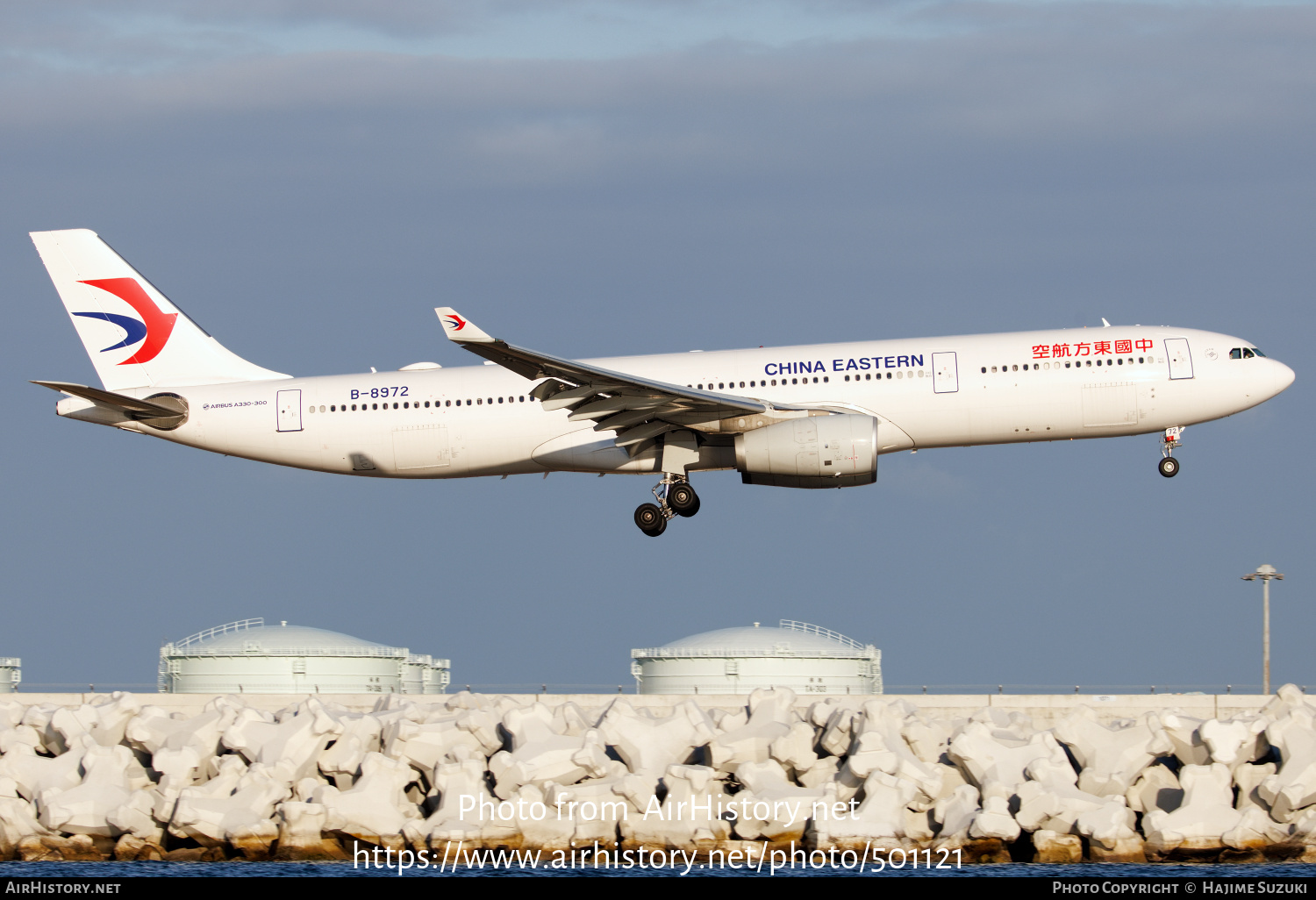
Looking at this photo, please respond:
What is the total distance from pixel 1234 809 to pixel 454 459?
19.8 m

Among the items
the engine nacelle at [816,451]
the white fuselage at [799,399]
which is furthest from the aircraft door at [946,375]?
the engine nacelle at [816,451]

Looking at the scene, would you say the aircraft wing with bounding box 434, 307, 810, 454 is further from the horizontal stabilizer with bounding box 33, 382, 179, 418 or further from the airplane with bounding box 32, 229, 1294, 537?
the horizontal stabilizer with bounding box 33, 382, 179, 418

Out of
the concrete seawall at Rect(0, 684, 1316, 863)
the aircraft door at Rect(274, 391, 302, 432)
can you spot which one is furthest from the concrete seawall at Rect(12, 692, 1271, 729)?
the aircraft door at Rect(274, 391, 302, 432)

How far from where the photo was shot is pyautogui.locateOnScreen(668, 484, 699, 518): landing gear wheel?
4184cm

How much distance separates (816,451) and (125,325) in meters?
19.6

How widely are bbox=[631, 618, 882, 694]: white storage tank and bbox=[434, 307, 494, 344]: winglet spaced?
12755 millimetres

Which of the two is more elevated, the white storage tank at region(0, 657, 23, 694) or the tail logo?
the tail logo

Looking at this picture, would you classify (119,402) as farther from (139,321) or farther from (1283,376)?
(1283,376)

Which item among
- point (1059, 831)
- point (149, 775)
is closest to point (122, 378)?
point (149, 775)

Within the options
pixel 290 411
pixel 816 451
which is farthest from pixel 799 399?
pixel 290 411

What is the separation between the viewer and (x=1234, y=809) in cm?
3275

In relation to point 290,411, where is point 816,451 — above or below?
below

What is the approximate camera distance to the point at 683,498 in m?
41.8

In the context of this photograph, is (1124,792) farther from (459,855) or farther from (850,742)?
(459,855)
